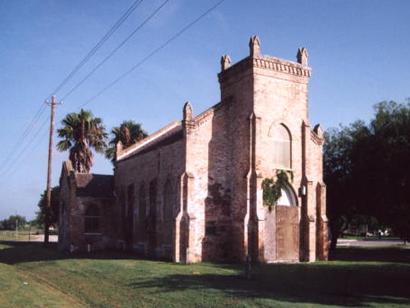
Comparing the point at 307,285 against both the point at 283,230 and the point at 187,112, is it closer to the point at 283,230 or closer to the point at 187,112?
the point at 283,230

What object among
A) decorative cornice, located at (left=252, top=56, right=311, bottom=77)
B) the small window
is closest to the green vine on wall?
the small window

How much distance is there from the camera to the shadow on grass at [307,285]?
15828 millimetres

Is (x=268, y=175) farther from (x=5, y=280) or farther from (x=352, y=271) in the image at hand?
(x=5, y=280)

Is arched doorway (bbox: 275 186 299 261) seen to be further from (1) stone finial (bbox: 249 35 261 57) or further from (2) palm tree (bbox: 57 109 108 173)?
(2) palm tree (bbox: 57 109 108 173)

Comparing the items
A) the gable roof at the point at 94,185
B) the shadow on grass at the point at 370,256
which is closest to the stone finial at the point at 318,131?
the shadow on grass at the point at 370,256

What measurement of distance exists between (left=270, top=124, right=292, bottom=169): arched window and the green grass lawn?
20.9 feet

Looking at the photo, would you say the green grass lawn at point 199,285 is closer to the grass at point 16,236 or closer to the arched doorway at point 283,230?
the arched doorway at point 283,230

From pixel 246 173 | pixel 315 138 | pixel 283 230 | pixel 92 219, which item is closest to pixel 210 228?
pixel 246 173

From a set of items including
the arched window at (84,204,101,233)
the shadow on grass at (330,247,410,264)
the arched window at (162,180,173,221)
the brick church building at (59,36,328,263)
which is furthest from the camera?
→ the arched window at (84,204,101,233)

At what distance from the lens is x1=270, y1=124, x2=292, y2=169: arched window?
29656mm

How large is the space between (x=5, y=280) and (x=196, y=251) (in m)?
10.6

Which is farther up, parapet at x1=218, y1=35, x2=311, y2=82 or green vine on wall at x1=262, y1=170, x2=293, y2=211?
parapet at x1=218, y1=35, x2=311, y2=82

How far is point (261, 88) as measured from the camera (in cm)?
2917

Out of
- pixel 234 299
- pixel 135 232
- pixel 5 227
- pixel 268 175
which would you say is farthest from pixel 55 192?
pixel 5 227
